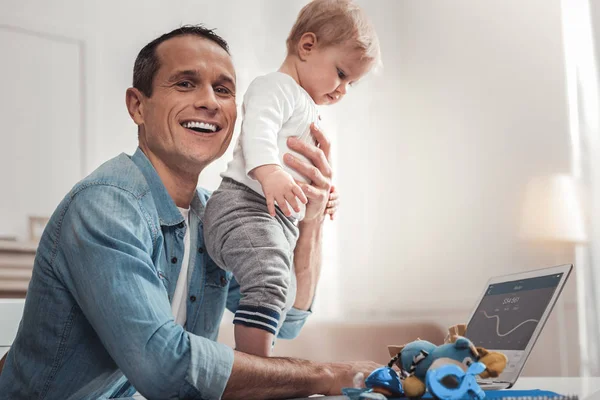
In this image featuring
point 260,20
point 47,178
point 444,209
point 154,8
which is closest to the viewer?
point 47,178

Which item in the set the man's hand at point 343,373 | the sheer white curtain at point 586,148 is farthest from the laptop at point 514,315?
the sheer white curtain at point 586,148

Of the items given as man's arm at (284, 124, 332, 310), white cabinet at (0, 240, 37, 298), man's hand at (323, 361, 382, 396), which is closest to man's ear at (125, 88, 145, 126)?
man's arm at (284, 124, 332, 310)

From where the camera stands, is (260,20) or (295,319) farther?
(260,20)

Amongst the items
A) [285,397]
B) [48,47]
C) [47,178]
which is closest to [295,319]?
[285,397]

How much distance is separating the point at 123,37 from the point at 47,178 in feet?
2.44

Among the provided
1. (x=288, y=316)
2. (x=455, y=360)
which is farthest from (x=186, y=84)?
Answer: (x=455, y=360)

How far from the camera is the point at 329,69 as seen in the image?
1598 mm

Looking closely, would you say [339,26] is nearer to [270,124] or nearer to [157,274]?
[270,124]

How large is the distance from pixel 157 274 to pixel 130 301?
5.8 inches

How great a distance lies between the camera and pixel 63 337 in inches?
48.9

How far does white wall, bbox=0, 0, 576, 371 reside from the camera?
116 inches

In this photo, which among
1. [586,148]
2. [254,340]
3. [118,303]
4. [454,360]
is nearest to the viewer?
[454,360]

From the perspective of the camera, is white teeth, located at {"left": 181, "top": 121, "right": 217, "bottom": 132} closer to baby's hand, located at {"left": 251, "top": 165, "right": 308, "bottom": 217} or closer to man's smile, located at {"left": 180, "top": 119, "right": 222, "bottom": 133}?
man's smile, located at {"left": 180, "top": 119, "right": 222, "bottom": 133}

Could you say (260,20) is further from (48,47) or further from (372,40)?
(372,40)
